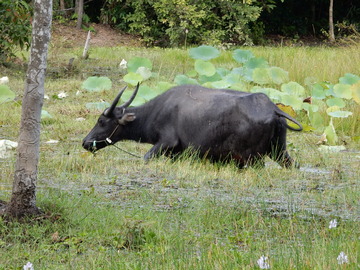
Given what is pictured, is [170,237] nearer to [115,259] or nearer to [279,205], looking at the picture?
[115,259]

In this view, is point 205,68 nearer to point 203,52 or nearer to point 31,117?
point 203,52

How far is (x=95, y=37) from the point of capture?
72.3 ft

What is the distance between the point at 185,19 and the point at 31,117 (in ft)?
56.4

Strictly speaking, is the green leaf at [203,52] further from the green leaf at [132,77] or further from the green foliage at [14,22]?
the green foliage at [14,22]

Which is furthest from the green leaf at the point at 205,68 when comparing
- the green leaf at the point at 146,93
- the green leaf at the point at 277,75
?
the green leaf at the point at 146,93

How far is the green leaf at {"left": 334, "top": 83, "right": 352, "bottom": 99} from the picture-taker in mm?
9328

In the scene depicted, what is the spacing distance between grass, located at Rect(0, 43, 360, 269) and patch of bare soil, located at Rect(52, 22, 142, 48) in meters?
12.7

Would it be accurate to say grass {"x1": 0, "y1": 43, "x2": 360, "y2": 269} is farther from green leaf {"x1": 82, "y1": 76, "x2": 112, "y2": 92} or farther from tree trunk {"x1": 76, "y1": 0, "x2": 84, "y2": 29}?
tree trunk {"x1": 76, "y1": 0, "x2": 84, "y2": 29}

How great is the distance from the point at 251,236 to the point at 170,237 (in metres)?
0.54

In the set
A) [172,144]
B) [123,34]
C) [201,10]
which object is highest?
[172,144]

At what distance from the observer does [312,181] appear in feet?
20.4

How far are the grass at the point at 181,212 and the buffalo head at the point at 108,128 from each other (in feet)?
0.51

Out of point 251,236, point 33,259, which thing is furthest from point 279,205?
point 33,259

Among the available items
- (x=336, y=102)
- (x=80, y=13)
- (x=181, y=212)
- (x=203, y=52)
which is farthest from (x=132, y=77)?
(x=80, y=13)
